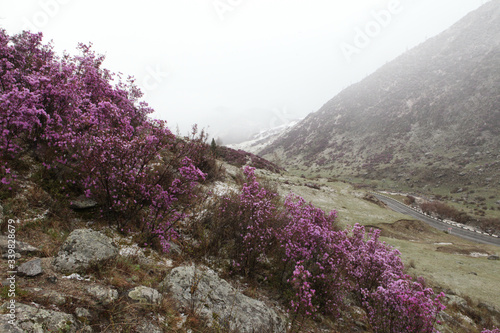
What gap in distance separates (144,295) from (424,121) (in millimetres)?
115829

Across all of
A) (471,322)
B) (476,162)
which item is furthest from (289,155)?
(471,322)

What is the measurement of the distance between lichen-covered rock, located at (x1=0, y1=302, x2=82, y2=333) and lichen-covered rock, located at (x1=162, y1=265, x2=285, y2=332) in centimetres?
155

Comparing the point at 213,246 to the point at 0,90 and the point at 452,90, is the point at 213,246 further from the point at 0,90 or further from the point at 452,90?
the point at 452,90

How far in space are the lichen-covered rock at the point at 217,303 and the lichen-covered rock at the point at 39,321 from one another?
155cm

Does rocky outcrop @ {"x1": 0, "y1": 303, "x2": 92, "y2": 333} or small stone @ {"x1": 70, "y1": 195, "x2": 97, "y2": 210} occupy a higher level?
small stone @ {"x1": 70, "y1": 195, "x2": 97, "y2": 210}

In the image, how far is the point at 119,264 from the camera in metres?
4.11

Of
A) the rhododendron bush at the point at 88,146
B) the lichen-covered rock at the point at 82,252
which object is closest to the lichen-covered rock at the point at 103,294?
the lichen-covered rock at the point at 82,252

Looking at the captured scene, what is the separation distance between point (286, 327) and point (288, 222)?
2.79 meters

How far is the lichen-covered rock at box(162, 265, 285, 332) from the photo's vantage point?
3.83 metres

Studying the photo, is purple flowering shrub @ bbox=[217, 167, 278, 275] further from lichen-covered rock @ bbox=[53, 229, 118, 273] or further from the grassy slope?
the grassy slope

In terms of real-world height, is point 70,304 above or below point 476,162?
below

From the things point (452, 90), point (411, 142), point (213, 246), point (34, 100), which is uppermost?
point (452, 90)

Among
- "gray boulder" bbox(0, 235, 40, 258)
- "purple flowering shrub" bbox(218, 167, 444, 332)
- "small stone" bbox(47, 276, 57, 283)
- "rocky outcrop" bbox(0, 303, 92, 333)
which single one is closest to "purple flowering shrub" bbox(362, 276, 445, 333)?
"purple flowering shrub" bbox(218, 167, 444, 332)

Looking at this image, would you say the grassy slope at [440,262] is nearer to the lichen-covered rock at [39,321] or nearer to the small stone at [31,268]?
the lichen-covered rock at [39,321]
